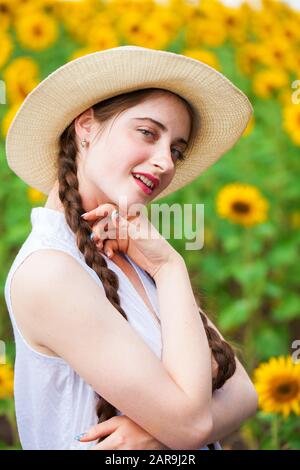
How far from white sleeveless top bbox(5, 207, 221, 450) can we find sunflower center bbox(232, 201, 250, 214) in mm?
2296

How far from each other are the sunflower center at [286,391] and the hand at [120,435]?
1081 millimetres

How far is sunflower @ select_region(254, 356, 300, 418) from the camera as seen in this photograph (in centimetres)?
281

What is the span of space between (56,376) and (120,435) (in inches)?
7.4

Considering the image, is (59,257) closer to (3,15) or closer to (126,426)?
(126,426)

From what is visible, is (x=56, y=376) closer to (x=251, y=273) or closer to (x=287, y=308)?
(x=251, y=273)

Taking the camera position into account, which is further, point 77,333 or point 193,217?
point 193,217

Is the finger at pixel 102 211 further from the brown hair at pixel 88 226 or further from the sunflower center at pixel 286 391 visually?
the sunflower center at pixel 286 391

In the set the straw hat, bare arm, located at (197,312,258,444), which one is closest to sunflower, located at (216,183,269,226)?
the straw hat

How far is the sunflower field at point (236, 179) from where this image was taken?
3.69 metres

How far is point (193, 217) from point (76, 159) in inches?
104

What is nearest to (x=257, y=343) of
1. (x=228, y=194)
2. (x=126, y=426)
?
(x=228, y=194)

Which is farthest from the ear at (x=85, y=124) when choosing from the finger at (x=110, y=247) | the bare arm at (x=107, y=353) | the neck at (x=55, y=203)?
the bare arm at (x=107, y=353)

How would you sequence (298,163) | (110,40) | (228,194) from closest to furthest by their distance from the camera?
(228,194)
(298,163)
(110,40)

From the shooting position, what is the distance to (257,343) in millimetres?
4344
